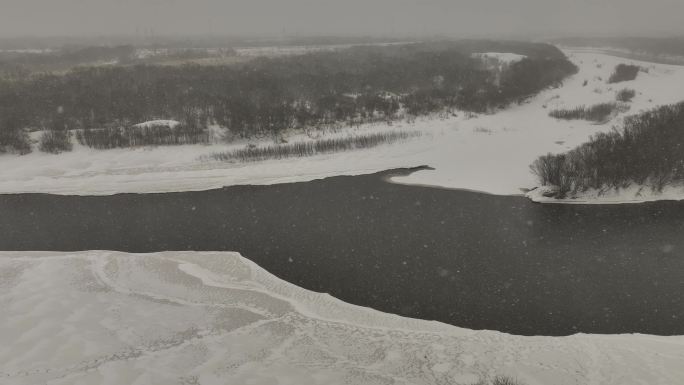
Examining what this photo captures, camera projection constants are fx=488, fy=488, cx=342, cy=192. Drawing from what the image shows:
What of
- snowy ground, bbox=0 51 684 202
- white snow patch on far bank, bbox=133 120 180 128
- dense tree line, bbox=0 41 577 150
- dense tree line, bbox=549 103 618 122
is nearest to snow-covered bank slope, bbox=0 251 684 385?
snowy ground, bbox=0 51 684 202

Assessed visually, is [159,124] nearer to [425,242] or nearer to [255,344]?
[425,242]

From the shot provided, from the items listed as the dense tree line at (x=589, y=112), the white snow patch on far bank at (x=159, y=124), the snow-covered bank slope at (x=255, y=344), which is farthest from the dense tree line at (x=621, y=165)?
the white snow patch on far bank at (x=159, y=124)

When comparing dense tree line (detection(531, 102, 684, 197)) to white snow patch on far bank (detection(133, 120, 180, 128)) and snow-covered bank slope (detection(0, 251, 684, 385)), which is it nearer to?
snow-covered bank slope (detection(0, 251, 684, 385))

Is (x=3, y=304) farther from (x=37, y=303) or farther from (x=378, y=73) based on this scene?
(x=378, y=73)

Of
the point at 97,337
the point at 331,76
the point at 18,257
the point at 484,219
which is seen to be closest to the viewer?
the point at 97,337

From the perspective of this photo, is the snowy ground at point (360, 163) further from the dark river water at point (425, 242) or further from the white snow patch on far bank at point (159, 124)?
the white snow patch on far bank at point (159, 124)

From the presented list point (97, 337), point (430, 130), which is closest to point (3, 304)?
point (97, 337)

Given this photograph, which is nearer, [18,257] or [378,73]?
[18,257]
